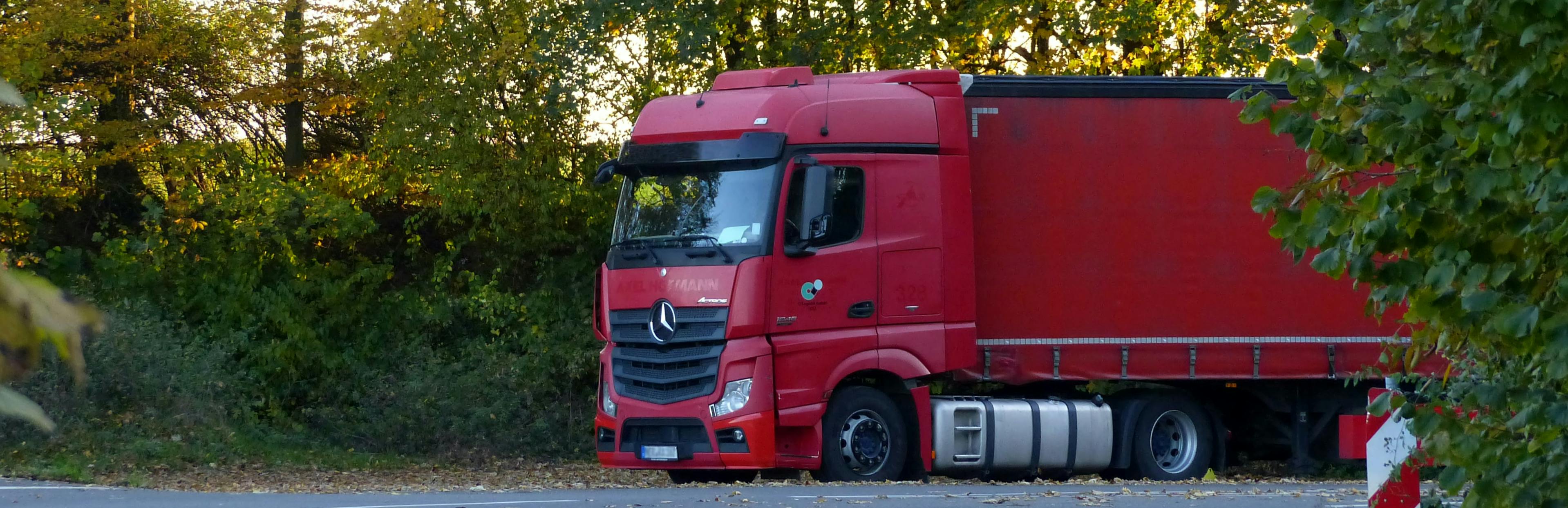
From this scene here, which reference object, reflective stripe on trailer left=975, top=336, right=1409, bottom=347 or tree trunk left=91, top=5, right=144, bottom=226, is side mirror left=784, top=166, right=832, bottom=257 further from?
tree trunk left=91, top=5, right=144, bottom=226

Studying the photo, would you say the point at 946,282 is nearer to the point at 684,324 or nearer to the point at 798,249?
the point at 798,249

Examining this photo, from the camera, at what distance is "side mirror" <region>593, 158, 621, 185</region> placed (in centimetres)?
1204

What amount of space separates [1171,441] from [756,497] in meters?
4.51

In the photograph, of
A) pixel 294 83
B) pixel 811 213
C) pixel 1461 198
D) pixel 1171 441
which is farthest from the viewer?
pixel 294 83

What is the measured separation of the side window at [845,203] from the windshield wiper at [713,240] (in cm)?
68

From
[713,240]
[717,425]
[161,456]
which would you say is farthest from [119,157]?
[717,425]

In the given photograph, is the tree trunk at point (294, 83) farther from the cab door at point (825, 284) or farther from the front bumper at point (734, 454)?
the cab door at point (825, 284)

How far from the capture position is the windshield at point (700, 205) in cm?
1114

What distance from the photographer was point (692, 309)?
11.2m

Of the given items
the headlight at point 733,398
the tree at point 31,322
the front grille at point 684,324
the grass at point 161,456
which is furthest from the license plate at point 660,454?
the tree at point 31,322

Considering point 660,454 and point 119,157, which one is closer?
point 660,454

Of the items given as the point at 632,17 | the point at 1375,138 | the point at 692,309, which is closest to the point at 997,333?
the point at 692,309

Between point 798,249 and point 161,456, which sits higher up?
point 798,249

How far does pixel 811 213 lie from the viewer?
11023mm
